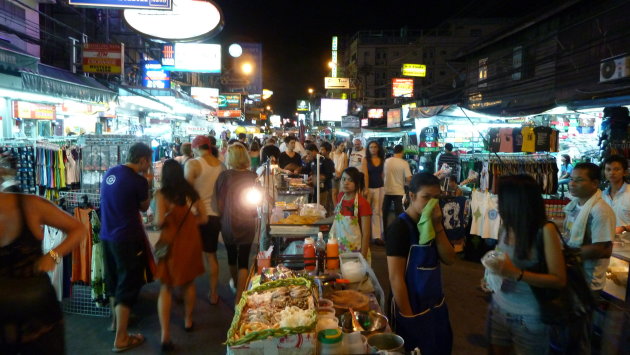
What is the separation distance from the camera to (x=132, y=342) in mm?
4480

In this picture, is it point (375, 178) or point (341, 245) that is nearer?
point (341, 245)

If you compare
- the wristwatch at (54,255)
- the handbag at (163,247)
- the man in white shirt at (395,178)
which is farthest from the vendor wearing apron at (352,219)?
the man in white shirt at (395,178)

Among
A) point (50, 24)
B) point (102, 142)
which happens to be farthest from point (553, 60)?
point (50, 24)

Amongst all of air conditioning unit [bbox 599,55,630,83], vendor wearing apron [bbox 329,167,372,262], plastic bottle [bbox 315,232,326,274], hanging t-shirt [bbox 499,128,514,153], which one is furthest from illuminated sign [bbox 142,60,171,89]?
air conditioning unit [bbox 599,55,630,83]

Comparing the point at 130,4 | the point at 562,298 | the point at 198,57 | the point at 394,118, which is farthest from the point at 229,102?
the point at 562,298

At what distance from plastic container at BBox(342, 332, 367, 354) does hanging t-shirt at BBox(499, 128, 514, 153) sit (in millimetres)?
7454

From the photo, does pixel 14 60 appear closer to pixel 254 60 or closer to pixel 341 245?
pixel 341 245

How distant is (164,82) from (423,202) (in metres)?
15.1

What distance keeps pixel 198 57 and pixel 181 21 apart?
980 centimetres

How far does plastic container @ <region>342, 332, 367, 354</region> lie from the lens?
232 centimetres

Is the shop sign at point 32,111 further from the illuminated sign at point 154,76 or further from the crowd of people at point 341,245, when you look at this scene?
the crowd of people at point 341,245

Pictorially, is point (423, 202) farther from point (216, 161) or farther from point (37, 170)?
point (37, 170)

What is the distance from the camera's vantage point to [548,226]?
2521 mm

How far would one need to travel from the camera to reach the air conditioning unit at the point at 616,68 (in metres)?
8.98
